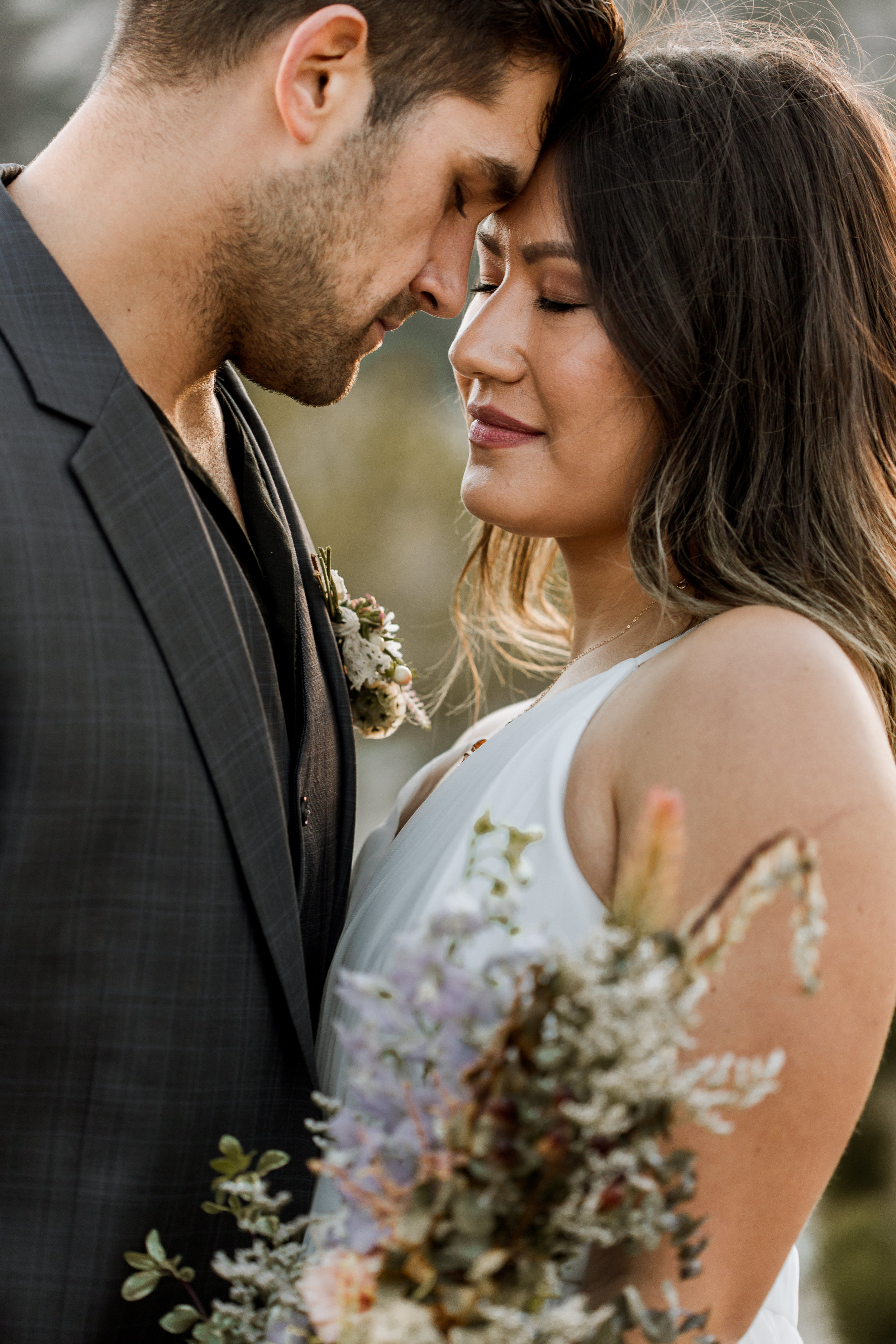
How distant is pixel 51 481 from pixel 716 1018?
118 centimetres

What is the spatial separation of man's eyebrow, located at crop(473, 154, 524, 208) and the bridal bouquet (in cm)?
155

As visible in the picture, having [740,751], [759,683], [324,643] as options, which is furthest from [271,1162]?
[324,643]

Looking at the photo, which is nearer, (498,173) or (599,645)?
(498,173)

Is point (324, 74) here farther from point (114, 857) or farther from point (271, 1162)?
point (271, 1162)

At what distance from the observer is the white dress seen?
1.66 meters

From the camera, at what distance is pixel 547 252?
2053 millimetres

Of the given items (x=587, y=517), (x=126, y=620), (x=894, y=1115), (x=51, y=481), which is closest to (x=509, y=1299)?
(x=126, y=620)

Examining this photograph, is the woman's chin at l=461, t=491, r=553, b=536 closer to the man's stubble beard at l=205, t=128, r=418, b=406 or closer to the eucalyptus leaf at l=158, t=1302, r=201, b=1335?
the man's stubble beard at l=205, t=128, r=418, b=406

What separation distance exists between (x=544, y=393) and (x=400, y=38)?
674 mm

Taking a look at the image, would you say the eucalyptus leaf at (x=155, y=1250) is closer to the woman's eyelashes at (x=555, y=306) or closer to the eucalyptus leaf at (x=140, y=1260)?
the eucalyptus leaf at (x=140, y=1260)

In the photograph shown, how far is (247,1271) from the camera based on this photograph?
1.08 m

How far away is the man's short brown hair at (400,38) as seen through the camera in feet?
6.29

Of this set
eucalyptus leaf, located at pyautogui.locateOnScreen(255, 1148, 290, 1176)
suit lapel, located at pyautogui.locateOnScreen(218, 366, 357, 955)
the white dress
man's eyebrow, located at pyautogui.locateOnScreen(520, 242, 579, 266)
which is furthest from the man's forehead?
eucalyptus leaf, located at pyautogui.locateOnScreen(255, 1148, 290, 1176)

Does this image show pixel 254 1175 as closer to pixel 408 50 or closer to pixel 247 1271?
pixel 247 1271
